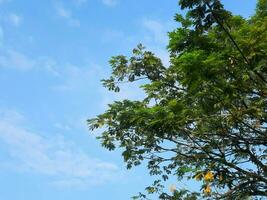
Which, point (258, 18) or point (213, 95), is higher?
point (258, 18)

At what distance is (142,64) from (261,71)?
223 inches

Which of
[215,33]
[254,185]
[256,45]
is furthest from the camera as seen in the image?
[254,185]

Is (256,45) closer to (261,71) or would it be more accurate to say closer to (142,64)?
(261,71)

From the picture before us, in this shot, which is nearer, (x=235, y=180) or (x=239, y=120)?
(x=239, y=120)

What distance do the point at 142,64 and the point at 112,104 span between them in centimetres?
200

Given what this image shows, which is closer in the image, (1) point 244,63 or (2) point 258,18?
(1) point 244,63

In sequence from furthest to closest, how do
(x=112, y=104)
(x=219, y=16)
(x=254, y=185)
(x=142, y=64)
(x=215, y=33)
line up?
(x=142, y=64), (x=112, y=104), (x=254, y=185), (x=215, y=33), (x=219, y=16)

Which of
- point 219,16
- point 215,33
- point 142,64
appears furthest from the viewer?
point 142,64

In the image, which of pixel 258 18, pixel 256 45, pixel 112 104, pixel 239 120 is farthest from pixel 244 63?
pixel 112 104

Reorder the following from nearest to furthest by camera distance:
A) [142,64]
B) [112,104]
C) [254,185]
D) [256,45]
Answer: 1. [256,45]
2. [254,185]
3. [112,104]
4. [142,64]

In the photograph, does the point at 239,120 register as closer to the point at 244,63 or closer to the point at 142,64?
the point at 244,63

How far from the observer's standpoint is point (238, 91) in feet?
39.8

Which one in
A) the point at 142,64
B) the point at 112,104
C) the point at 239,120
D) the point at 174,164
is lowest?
the point at 239,120

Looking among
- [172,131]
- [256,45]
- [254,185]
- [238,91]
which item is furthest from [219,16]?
[254,185]
